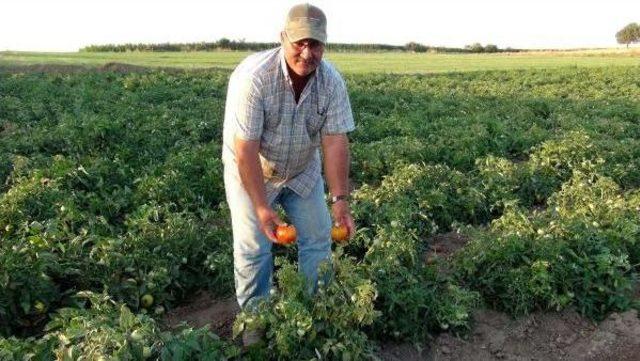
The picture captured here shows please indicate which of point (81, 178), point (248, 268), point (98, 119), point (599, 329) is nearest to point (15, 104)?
point (98, 119)

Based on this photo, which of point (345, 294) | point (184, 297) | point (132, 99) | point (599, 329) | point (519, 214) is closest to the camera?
point (345, 294)

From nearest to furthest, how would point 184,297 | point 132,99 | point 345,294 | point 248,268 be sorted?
point 345,294, point 248,268, point 184,297, point 132,99

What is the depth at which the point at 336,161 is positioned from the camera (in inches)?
142

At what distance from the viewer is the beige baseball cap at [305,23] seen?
10.2ft

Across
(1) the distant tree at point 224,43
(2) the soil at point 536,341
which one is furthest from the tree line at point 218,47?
(2) the soil at point 536,341

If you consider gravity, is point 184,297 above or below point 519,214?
below

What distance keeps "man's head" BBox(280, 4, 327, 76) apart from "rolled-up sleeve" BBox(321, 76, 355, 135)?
285 mm

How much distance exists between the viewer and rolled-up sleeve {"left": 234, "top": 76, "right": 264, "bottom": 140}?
3312 mm

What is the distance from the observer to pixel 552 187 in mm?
7250

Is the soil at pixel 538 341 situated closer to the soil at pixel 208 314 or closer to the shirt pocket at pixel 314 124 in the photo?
the soil at pixel 208 314

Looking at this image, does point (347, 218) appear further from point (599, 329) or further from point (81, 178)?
point (81, 178)

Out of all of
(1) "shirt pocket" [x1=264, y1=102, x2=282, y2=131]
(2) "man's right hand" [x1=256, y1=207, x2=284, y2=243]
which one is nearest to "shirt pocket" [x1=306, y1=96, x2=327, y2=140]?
(1) "shirt pocket" [x1=264, y1=102, x2=282, y2=131]

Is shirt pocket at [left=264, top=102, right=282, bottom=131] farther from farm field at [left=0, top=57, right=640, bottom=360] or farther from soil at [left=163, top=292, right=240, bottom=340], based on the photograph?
soil at [left=163, top=292, right=240, bottom=340]

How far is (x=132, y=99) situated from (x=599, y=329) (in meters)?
11.9
